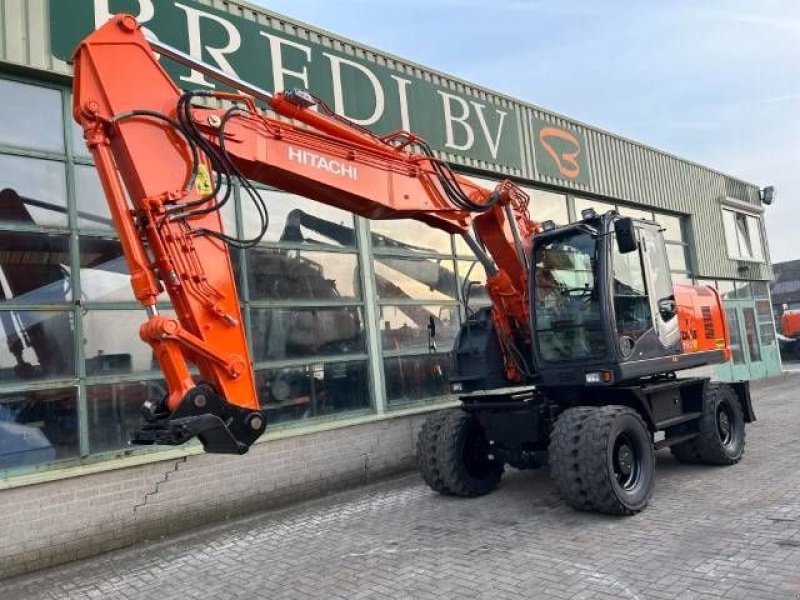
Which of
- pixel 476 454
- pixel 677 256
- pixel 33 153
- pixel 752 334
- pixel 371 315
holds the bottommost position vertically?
pixel 476 454

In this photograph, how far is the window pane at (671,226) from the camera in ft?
51.0

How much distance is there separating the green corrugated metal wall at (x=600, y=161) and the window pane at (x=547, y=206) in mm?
265

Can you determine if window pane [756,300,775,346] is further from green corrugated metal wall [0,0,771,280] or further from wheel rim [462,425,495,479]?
wheel rim [462,425,495,479]

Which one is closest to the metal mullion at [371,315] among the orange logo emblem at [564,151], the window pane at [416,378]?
the window pane at [416,378]

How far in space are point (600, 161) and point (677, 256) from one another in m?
4.00

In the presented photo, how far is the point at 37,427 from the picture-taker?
234 inches

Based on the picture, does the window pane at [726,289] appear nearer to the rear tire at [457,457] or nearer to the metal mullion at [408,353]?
the metal mullion at [408,353]

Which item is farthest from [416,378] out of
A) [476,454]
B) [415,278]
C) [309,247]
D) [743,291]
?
[743,291]

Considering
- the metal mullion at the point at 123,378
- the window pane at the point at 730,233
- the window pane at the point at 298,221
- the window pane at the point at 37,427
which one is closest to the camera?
the window pane at the point at 37,427

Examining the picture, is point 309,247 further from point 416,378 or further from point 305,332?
point 416,378

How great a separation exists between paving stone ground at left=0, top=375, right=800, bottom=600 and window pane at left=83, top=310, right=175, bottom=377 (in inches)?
69.8

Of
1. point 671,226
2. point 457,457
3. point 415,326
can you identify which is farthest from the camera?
point 671,226

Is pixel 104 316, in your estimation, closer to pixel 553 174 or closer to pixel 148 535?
pixel 148 535

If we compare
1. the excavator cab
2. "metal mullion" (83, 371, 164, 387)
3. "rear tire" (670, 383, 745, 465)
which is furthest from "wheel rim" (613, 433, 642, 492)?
"metal mullion" (83, 371, 164, 387)
